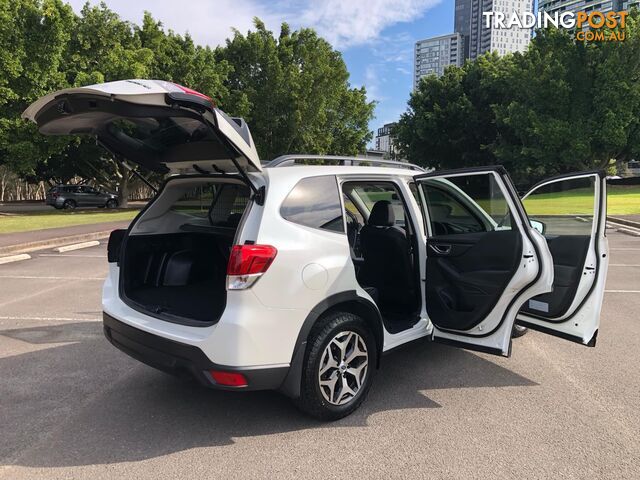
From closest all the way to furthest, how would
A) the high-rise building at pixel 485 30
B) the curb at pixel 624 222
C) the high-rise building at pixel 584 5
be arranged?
1. the curb at pixel 624 222
2. the high-rise building at pixel 485 30
3. the high-rise building at pixel 584 5

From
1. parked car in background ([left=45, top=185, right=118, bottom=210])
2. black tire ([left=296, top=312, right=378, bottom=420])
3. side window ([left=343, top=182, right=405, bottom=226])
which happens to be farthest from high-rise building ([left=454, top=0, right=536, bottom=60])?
black tire ([left=296, top=312, right=378, bottom=420])

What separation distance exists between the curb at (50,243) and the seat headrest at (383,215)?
9977 millimetres

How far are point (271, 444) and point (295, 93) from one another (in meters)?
28.9

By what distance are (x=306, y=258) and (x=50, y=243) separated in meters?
11.8

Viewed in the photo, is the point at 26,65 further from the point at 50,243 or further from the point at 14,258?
the point at 14,258

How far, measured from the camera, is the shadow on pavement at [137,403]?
9.77 ft

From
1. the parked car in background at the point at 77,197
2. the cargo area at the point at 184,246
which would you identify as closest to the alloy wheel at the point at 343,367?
the cargo area at the point at 184,246

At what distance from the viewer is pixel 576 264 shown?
154 inches

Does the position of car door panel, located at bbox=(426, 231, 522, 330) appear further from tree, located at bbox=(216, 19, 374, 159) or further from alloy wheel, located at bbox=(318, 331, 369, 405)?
tree, located at bbox=(216, 19, 374, 159)

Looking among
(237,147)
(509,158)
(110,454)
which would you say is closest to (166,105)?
(237,147)

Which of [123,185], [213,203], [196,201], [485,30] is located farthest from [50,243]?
[485,30]

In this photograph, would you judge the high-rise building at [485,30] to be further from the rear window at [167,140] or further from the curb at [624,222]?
the rear window at [167,140]

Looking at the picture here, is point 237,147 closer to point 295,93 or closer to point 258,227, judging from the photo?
point 258,227

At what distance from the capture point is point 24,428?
3182 millimetres
